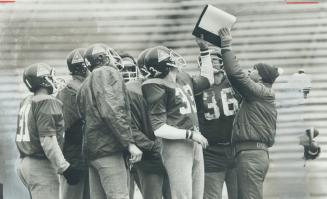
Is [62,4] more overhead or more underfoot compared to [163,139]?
more overhead

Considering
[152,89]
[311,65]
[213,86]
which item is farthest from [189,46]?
[152,89]

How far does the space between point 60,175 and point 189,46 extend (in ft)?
8.39

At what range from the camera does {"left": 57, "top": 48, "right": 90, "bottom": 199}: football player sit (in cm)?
796

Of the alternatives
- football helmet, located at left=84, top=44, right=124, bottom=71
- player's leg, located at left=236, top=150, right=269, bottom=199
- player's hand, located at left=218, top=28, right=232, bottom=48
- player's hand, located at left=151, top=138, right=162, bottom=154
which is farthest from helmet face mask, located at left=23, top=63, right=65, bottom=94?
player's leg, located at left=236, top=150, right=269, bottom=199

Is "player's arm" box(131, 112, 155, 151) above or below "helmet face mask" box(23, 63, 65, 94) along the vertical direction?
below

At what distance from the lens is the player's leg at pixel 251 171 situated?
7746mm

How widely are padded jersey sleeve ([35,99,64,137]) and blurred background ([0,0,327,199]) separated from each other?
261 centimetres

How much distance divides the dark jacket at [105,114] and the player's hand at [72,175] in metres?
0.50

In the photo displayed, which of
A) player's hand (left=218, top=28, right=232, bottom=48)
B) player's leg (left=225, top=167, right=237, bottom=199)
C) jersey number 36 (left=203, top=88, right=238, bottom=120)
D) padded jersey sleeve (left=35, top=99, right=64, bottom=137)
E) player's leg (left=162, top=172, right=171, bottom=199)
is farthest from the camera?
player's leg (left=225, top=167, right=237, bottom=199)

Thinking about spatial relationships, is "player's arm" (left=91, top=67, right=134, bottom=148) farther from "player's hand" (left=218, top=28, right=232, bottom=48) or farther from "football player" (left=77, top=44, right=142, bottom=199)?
"player's hand" (left=218, top=28, right=232, bottom=48)

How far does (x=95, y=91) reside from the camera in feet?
23.3

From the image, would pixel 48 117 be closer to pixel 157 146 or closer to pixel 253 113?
pixel 157 146

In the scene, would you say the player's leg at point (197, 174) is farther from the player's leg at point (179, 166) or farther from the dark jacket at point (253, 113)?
the dark jacket at point (253, 113)

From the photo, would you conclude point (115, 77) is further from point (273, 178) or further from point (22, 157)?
point (273, 178)
